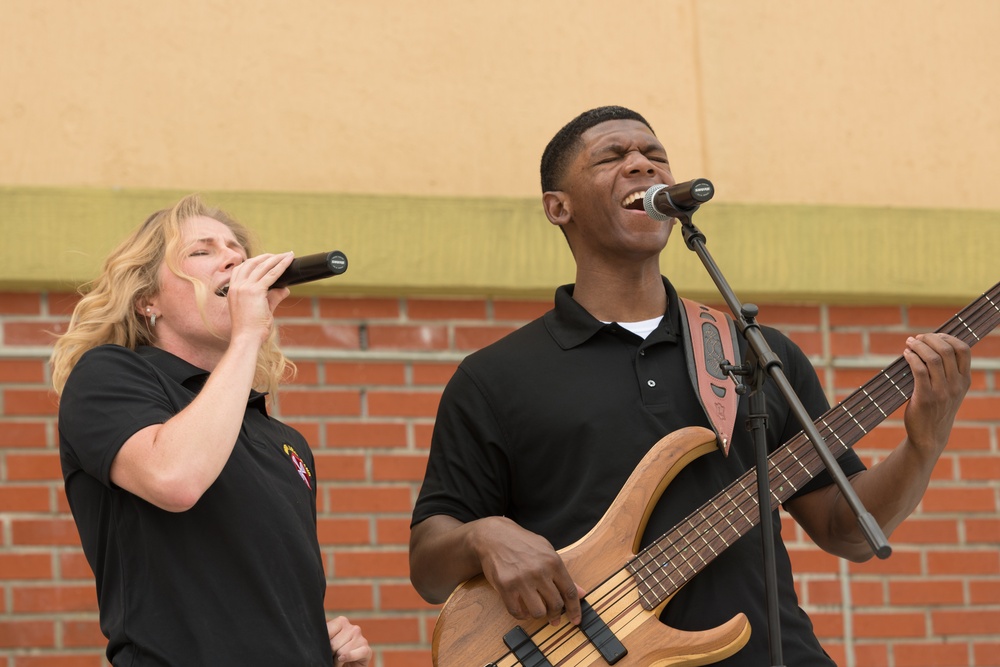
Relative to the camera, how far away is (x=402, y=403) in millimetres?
4184

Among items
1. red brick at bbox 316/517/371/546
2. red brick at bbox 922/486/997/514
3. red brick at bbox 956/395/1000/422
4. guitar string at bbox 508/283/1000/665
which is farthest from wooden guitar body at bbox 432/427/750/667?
red brick at bbox 956/395/1000/422

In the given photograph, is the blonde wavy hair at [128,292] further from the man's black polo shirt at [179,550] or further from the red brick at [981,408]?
the red brick at [981,408]

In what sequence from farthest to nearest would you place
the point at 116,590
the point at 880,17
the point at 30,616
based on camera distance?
1. the point at 880,17
2. the point at 30,616
3. the point at 116,590

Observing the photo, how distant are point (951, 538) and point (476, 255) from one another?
177 cm

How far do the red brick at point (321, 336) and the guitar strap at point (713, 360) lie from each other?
1.17m

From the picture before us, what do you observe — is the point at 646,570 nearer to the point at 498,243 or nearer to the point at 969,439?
the point at 498,243

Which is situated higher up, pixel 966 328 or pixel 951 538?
pixel 966 328

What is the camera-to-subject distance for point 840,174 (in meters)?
4.61

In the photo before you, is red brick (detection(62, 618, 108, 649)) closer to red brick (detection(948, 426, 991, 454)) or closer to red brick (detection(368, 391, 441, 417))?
red brick (detection(368, 391, 441, 417))

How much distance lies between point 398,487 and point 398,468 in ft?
Answer: 0.19

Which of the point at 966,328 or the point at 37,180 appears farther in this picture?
the point at 37,180

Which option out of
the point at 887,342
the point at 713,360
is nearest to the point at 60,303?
the point at 713,360

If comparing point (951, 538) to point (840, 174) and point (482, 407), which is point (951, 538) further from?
point (482, 407)

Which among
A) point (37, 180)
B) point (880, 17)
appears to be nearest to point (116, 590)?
point (37, 180)
